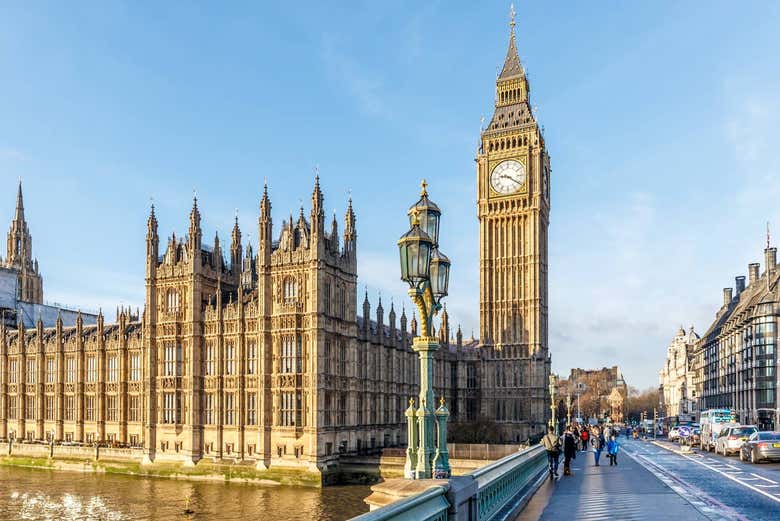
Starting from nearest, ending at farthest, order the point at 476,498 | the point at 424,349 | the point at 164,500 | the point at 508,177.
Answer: the point at 476,498 → the point at 424,349 → the point at 164,500 → the point at 508,177


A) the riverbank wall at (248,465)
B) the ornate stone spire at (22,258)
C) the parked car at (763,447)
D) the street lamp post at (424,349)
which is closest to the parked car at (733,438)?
the parked car at (763,447)

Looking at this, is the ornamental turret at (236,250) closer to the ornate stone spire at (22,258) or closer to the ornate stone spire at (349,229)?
the ornate stone spire at (349,229)

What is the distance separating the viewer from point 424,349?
1510 centimetres

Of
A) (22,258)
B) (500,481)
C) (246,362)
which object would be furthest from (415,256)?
(22,258)

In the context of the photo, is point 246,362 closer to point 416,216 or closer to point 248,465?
point 248,465

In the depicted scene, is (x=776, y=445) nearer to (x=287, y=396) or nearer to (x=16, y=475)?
(x=287, y=396)

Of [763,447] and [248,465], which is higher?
[763,447]

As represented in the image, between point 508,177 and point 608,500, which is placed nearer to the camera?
point 608,500

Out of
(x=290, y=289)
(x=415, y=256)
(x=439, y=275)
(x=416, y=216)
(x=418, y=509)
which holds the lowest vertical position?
(x=418, y=509)

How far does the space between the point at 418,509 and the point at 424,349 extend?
17.9 ft

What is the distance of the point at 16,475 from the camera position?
70188 mm

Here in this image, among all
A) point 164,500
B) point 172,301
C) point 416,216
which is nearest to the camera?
point 416,216

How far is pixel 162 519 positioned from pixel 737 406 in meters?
88.4

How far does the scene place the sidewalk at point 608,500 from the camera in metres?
17.9
